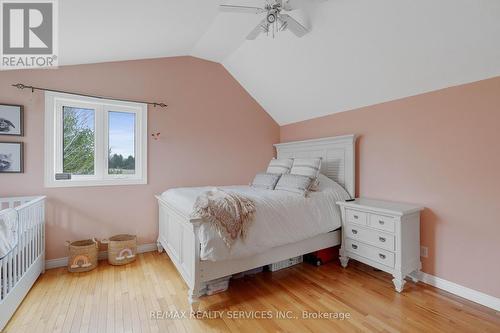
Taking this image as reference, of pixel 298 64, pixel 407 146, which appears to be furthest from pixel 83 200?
pixel 407 146

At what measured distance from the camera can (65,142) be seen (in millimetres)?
2869

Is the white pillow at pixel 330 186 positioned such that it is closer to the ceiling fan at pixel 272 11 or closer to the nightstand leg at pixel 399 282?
the nightstand leg at pixel 399 282

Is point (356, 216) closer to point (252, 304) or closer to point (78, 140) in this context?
point (252, 304)

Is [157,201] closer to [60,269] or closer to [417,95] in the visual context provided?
[60,269]

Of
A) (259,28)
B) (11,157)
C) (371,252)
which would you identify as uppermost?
(259,28)

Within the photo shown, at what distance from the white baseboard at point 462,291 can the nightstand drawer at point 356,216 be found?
76cm

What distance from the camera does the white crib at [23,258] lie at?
1.70 m

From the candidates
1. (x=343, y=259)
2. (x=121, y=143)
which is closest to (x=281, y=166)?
(x=343, y=259)

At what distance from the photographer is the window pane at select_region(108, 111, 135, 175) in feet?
10.2

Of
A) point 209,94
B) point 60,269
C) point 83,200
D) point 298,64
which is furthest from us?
point 209,94

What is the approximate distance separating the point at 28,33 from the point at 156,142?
1.60 metres

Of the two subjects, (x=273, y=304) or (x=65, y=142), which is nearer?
(x=273, y=304)

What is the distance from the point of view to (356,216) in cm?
260

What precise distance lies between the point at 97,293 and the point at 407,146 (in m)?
3.41
